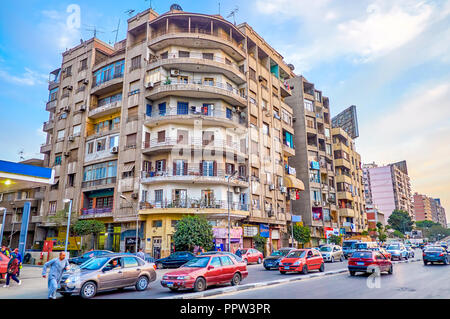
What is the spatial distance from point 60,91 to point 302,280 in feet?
139

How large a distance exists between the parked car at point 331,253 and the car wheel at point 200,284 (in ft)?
63.5

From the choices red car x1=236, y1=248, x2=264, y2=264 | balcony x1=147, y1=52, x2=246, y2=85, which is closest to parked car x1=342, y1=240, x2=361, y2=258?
red car x1=236, y1=248, x2=264, y2=264

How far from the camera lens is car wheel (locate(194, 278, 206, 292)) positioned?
1193cm

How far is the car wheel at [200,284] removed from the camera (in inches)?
470

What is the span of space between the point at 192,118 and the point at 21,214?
3107 cm

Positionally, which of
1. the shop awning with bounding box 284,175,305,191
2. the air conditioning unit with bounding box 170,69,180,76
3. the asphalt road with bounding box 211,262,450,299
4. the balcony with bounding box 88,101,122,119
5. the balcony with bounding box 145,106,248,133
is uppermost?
the air conditioning unit with bounding box 170,69,180,76

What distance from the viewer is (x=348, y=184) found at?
6053 centimetres

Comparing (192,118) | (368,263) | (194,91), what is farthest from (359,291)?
(194,91)

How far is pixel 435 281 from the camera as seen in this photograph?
14023 millimetres

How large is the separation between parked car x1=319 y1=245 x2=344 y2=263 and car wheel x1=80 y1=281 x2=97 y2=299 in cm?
2198

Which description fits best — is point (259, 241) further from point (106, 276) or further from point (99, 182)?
point (106, 276)

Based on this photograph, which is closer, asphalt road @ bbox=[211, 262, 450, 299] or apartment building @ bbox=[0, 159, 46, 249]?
asphalt road @ bbox=[211, 262, 450, 299]

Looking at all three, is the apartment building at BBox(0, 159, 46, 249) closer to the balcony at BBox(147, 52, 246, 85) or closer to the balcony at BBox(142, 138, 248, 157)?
the balcony at BBox(142, 138, 248, 157)
